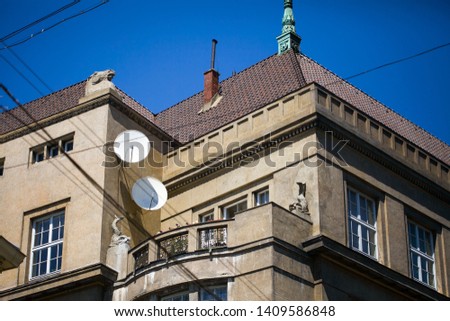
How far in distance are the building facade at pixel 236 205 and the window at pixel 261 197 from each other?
4cm

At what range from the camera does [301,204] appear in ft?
120

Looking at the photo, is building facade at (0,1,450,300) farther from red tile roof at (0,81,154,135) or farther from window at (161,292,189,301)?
red tile roof at (0,81,154,135)

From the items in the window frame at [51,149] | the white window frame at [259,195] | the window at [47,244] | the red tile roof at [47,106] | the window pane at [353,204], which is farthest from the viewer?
the red tile roof at [47,106]

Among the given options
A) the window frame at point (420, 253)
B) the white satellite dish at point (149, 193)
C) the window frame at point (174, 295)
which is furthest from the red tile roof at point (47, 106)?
the window frame at point (420, 253)

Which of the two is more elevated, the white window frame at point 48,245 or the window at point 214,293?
the white window frame at point 48,245

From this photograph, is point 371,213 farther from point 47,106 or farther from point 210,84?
point 47,106

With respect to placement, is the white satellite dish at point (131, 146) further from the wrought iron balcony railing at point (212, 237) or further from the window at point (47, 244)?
the wrought iron balcony railing at point (212, 237)

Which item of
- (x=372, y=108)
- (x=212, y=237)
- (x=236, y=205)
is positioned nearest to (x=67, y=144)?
(x=236, y=205)

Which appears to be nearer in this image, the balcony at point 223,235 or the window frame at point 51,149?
the balcony at point 223,235

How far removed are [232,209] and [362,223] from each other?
4386 mm

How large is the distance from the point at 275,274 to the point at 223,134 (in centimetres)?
803

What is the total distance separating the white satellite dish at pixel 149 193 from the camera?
39.4m

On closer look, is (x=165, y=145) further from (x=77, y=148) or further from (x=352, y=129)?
(x=352, y=129)

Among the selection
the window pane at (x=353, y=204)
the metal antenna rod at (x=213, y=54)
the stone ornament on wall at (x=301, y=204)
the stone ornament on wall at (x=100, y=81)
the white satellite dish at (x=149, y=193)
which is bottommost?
the stone ornament on wall at (x=301, y=204)
